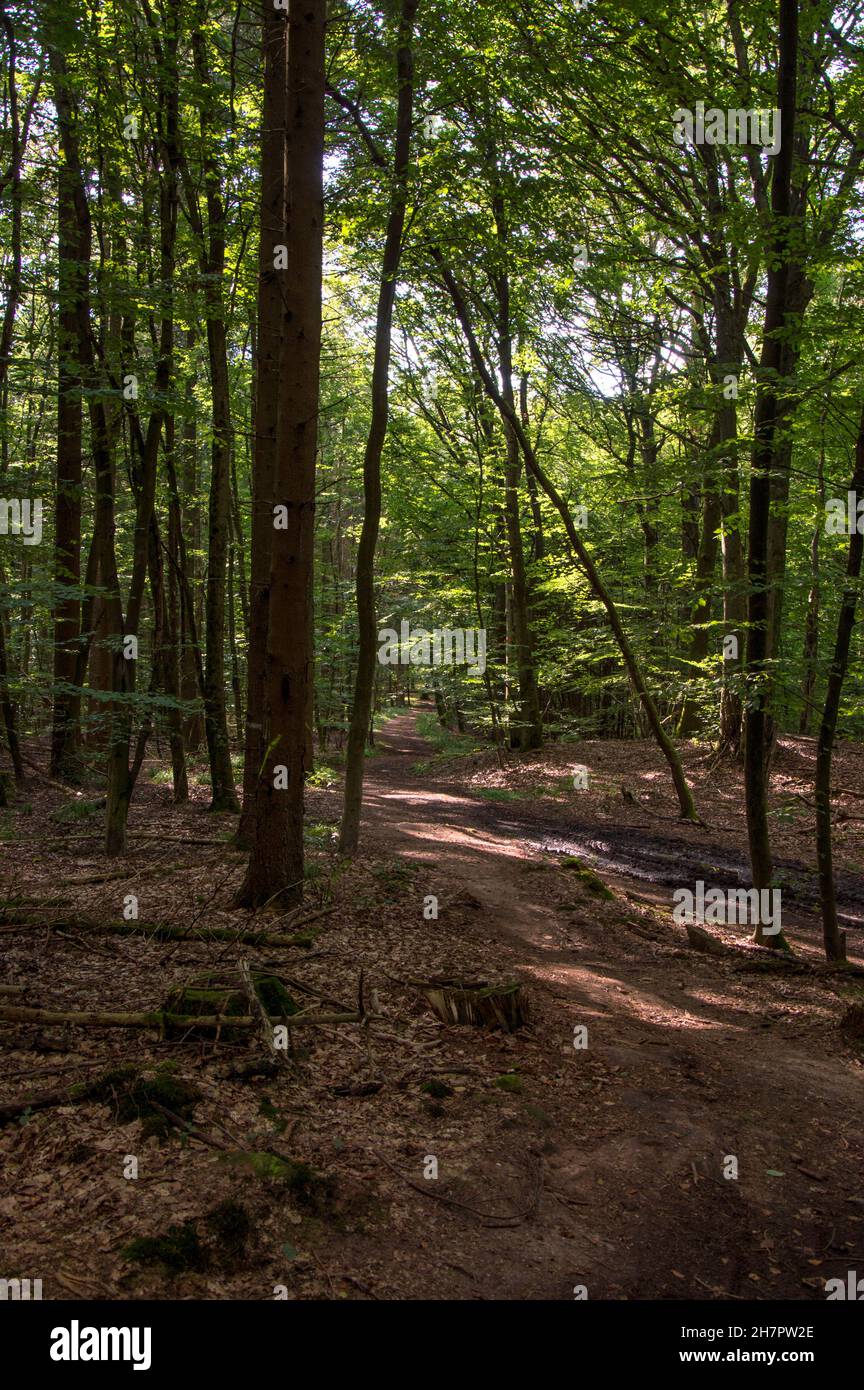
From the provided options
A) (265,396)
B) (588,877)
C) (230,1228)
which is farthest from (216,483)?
(230,1228)

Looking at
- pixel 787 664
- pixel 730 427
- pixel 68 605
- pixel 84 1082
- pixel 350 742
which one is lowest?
pixel 84 1082

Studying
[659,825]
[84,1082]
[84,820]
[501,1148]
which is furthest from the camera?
[659,825]

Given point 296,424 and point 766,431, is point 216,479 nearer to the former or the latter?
point 296,424

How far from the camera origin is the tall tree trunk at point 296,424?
7535 millimetres

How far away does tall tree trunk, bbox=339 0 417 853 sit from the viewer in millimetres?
9477

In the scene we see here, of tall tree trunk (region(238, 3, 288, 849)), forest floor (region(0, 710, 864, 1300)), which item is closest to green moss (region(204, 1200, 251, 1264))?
forest floor (region(0, 710, 864, 1300))

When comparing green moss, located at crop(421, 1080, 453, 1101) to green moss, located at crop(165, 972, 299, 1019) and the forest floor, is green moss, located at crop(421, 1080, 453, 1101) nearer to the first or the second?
the forest floor

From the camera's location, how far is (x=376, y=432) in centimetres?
993

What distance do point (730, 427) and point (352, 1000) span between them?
42.8 feet

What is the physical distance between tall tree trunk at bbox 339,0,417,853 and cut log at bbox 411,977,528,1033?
4.02 m

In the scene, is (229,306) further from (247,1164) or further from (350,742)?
(247,1164)

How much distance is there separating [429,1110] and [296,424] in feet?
18.8

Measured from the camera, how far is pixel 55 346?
1394 cm
